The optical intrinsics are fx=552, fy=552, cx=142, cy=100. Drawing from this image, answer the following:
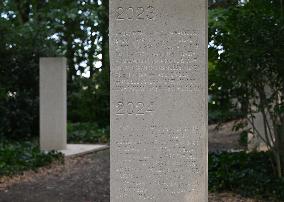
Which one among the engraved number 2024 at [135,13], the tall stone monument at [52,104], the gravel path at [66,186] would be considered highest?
the engraved number 2024 at [135,13]

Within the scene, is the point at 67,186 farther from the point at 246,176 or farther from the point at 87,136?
the point at 87,136

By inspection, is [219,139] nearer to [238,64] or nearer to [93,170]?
[93,170]

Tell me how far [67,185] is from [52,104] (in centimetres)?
469

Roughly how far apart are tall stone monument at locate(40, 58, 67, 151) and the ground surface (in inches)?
46.8

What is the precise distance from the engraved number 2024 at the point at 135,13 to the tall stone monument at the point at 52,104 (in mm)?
9244

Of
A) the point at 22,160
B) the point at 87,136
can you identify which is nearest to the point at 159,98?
the point at 22,160

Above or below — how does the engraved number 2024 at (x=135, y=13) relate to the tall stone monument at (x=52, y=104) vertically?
above

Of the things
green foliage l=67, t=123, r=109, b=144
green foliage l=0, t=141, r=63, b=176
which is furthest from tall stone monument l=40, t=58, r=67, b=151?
green foliage l=67, t=123, r=109, b=144

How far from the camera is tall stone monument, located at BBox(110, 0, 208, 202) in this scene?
4.27 meters

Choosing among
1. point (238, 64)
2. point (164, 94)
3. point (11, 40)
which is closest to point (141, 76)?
point (164, 94)

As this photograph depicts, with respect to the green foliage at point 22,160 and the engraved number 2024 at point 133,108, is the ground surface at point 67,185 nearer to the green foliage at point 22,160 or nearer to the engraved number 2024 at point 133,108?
the green foliage at point 22,160

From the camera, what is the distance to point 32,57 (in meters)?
16.7

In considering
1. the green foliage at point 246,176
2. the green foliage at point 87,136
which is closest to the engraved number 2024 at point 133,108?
the green foliage at point 246,176

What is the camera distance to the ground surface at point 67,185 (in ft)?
25.3
